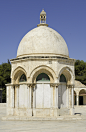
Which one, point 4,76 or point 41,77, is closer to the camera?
point 41,77

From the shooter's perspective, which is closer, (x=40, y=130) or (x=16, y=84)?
(x=40, y=130)

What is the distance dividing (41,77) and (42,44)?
292 centimetres

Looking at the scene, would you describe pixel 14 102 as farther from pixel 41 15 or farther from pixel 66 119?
pixel 41 15

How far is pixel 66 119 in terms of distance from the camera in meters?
16.0

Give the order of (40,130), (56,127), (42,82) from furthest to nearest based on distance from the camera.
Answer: (42,82), (56,127), (40,130)

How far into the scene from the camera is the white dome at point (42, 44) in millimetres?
17734

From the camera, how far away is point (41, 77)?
1756cm

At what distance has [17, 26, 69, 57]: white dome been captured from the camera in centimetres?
1773

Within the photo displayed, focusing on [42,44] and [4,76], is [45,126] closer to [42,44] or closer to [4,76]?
[42,44]

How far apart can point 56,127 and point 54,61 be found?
229 inches

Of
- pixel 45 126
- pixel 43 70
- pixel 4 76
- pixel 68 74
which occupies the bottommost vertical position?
pixel 45 126

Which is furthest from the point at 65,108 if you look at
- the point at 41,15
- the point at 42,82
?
the point at 41,15

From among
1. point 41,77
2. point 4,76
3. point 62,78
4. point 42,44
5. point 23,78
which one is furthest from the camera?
point 4,76

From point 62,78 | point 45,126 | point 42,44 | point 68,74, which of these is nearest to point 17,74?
point 42,44
